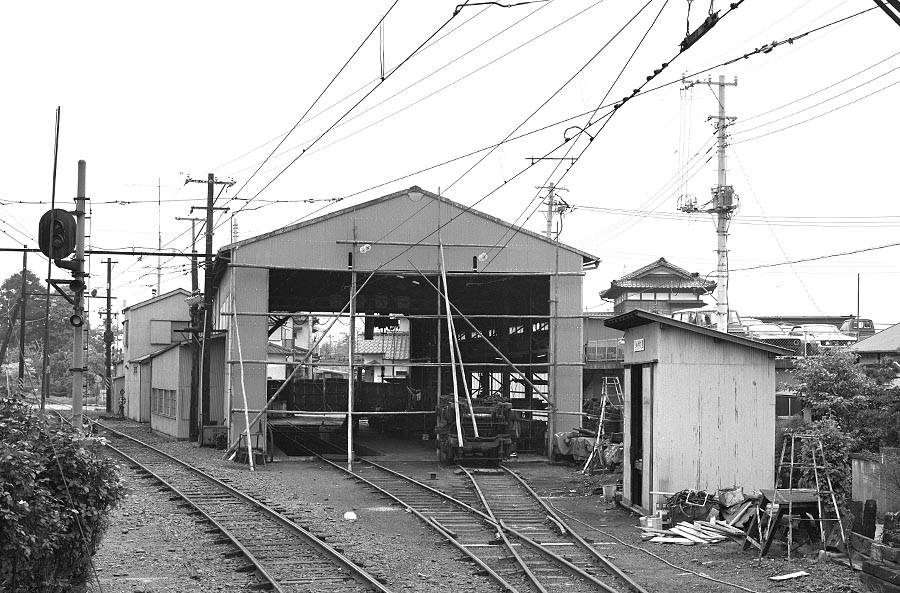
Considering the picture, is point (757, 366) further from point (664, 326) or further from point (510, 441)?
point (510, 441)

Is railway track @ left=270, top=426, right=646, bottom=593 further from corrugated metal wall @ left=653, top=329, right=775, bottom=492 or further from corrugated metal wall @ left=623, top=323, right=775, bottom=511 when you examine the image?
corrugated metal wall @ left=653, top=329, right=775, bottom=492

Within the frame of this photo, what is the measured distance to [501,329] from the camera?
117ft

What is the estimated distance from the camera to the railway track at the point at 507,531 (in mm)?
11370

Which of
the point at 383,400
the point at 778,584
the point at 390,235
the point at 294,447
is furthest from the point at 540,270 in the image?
the point at 778,584

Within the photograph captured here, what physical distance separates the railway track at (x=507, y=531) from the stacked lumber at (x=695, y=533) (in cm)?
131

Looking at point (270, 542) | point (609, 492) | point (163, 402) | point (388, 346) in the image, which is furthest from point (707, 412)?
point (388, 346)

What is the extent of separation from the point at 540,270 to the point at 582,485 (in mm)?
8623

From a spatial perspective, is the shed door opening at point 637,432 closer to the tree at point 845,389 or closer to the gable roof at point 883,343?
the tree at point 845,389

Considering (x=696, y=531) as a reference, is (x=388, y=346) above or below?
above

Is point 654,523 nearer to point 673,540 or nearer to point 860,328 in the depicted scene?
point 673,540

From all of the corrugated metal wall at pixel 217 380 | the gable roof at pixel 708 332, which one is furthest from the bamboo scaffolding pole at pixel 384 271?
the gable roof at pixel 708 332

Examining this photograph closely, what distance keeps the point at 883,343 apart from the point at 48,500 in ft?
71.1

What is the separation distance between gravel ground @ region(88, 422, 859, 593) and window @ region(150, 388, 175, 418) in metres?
16.7

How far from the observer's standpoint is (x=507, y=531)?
14.8 m
